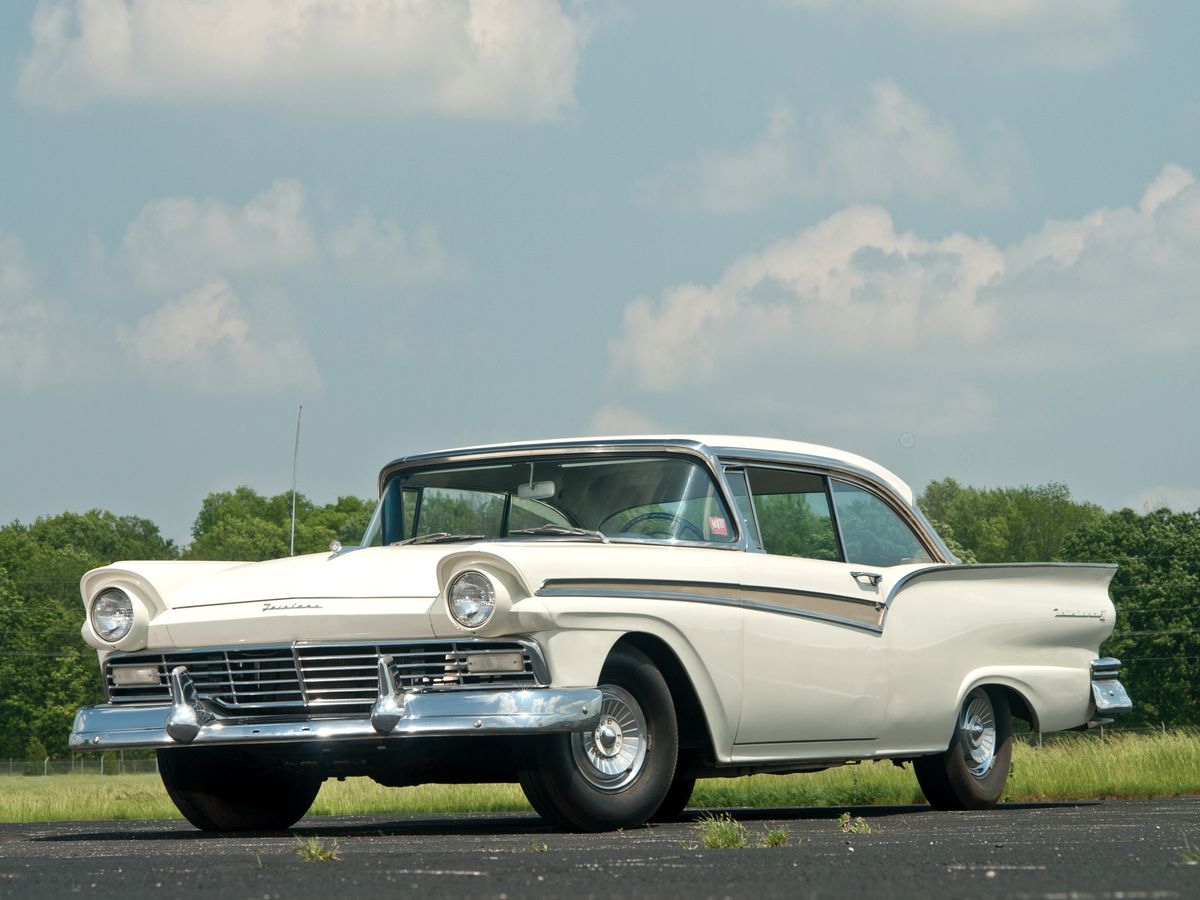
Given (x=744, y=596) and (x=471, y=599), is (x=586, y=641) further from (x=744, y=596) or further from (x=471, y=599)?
(x=744, y=596)

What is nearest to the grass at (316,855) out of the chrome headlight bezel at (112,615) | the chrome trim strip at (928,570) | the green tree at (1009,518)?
the chrome headlight bezel at (112,615)

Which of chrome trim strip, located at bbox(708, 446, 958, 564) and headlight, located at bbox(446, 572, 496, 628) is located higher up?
chrome trim strip, located at bbox(708, 446, 958, 564)

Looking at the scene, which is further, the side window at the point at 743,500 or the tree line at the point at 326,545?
the tree line at the point at 326,545

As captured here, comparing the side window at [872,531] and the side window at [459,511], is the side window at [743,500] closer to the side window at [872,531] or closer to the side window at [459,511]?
the side window at [872,531]

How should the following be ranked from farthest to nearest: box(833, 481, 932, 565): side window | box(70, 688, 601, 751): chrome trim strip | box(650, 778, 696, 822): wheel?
box(833, 481, 932, 565): side window → box(650, 778, 696, 822): wheel → box(70, 688, 601, 751): chrome trim strip

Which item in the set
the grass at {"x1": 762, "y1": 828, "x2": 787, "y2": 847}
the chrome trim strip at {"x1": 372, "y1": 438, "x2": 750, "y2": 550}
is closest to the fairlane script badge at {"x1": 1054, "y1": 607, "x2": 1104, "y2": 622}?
the chrome trim strip at {"x1": 372, "y1": 438, "x2": 750, "y2": 550}

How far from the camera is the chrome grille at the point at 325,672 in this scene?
27.5ft

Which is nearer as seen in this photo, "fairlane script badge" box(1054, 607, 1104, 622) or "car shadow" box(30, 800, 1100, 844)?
"car shadow" box(30, 800, 1100, 844)

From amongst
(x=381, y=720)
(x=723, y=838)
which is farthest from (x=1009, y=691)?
(x=723, y=838)

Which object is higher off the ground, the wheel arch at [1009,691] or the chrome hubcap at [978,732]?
the wheel arch at [1009,691]

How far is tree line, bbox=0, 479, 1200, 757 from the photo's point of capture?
225 ft

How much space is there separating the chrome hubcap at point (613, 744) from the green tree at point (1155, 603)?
5856 cm

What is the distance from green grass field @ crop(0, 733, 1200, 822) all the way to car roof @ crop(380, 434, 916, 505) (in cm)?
379

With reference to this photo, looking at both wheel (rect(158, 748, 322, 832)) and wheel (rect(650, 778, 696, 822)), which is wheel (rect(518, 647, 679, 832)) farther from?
wheel (rect(158, 748, 322, 832))
